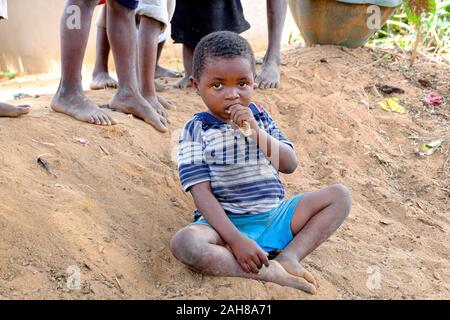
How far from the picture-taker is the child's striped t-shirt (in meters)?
2.62

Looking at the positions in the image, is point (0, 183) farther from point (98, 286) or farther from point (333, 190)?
point (333, 190)

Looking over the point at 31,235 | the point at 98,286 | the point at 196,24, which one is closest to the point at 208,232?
the point at 98,286

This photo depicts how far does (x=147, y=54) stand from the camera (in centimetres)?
392

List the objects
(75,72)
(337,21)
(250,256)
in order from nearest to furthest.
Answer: (250,256)
(75,72)
(337,21)

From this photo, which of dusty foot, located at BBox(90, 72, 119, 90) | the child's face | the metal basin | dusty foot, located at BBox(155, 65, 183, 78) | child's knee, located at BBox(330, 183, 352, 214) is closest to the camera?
the child's face

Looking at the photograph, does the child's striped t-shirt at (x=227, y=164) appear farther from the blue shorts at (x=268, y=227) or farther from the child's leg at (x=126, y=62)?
the child's leg at (x=126, y=62)

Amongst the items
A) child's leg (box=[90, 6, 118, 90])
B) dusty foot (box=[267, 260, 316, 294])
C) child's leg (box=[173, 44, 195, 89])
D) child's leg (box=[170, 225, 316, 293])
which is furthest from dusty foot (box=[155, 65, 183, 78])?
dusty foot (box=[267, 260, 316, 294])

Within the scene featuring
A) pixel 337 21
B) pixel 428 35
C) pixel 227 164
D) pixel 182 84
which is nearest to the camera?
pixel 227 164

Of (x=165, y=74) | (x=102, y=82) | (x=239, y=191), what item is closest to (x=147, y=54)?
(x=102, y=82)

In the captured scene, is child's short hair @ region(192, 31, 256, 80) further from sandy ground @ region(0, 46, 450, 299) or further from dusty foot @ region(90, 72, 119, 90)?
dusty foot @ region(90, 72, 119, 90)

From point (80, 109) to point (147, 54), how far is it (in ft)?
2.05

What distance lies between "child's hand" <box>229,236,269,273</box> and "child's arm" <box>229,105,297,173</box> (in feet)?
1.14

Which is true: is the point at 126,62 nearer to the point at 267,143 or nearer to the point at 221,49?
the point at 221,49

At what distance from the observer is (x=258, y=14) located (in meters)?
7.86
